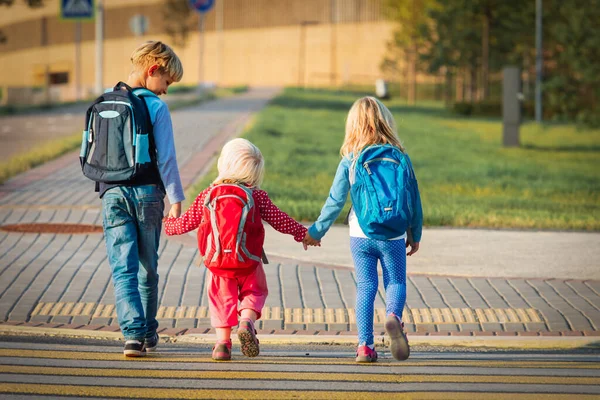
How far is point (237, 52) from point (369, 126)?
94.8 metres

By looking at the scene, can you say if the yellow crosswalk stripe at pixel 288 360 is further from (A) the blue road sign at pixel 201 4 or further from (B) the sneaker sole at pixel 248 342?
(A) the blue road sign at pixel 201 4

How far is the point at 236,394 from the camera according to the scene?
504 centimetres

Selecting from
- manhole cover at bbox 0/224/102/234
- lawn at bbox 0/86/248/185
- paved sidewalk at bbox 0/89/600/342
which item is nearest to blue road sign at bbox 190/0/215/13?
lawn at bbox 0/86/248/185

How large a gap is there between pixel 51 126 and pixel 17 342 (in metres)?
24.3

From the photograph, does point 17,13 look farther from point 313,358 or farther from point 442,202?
point 313,358

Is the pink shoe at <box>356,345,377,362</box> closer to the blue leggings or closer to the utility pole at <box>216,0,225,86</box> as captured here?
the blue leggings

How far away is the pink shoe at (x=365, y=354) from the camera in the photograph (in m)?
5.84

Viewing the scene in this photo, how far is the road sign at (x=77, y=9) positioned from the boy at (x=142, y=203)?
3165cm

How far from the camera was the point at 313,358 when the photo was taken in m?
6.00

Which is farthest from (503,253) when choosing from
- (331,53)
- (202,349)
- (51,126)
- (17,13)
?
(17,13)

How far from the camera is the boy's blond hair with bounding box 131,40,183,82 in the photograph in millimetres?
5754

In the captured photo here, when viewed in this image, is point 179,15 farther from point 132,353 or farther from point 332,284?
point 132,353

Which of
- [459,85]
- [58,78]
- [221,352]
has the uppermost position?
[58,78]

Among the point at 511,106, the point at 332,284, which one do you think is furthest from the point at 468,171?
the point at 332,284
